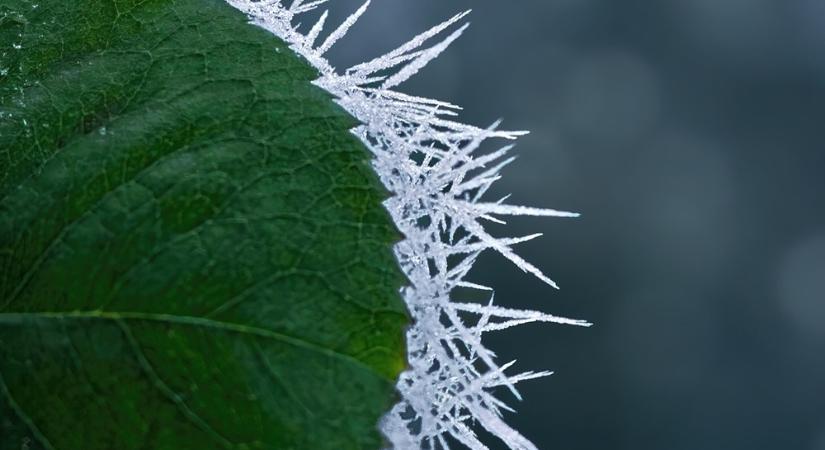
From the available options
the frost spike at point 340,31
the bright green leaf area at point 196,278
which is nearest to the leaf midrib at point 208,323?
the bright green leaf area at point 196,278

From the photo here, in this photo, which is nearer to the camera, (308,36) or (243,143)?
(243,143)

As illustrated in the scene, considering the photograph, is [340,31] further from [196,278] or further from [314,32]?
[196,278]

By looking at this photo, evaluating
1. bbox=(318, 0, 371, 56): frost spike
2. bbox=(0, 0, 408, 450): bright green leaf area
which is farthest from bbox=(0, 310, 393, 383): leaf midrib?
bbox=(318, 0, 371, 56): frost spike

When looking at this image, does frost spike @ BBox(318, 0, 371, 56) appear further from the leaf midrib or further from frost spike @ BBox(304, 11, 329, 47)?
the leaf midrib

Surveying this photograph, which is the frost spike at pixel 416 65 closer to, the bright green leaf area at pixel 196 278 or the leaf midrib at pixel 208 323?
the bright green leaf area at pixel 196 278

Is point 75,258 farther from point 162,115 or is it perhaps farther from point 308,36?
point 308,36

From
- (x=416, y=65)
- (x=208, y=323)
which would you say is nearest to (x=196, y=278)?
(x=208, y=323)

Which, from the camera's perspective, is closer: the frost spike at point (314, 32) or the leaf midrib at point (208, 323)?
the leaf midrib at point (208, 323)

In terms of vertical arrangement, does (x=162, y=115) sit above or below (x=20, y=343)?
above

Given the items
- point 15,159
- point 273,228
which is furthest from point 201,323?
point 15,159
